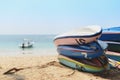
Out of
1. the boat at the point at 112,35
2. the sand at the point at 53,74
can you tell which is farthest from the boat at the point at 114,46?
the sand at the point at 53,74

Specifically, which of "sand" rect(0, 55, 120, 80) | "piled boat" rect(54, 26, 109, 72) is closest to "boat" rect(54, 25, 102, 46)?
"piled boat" rect(54, 26, 109, 72)

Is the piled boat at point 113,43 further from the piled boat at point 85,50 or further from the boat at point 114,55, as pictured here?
the piled boat at point 85,50

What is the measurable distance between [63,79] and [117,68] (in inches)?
118

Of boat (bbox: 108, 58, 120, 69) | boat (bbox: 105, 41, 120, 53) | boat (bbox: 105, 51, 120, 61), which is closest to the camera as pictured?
boat (bbox: 108, 58, 120, 69)

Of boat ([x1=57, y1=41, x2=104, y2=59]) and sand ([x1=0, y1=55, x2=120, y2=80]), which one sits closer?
sand ([x1=0, y1=55, x2=120, y2=80])

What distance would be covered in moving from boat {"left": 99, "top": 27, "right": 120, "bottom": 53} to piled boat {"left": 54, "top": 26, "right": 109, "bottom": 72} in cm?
175

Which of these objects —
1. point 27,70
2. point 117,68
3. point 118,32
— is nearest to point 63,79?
point 27,70

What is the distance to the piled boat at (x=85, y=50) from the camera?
9.82 m

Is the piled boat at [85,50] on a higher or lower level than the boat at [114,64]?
higher

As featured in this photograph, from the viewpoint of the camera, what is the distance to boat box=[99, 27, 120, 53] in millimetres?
11852

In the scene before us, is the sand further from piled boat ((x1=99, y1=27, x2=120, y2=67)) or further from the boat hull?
the boat hull

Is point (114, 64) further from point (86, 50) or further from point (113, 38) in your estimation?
point (86, 50)

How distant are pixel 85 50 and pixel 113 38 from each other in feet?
8.49

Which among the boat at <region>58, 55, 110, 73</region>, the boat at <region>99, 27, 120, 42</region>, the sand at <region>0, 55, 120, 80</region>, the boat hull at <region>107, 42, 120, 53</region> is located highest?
the boat at <region>99, 27, 120, 42</region>
